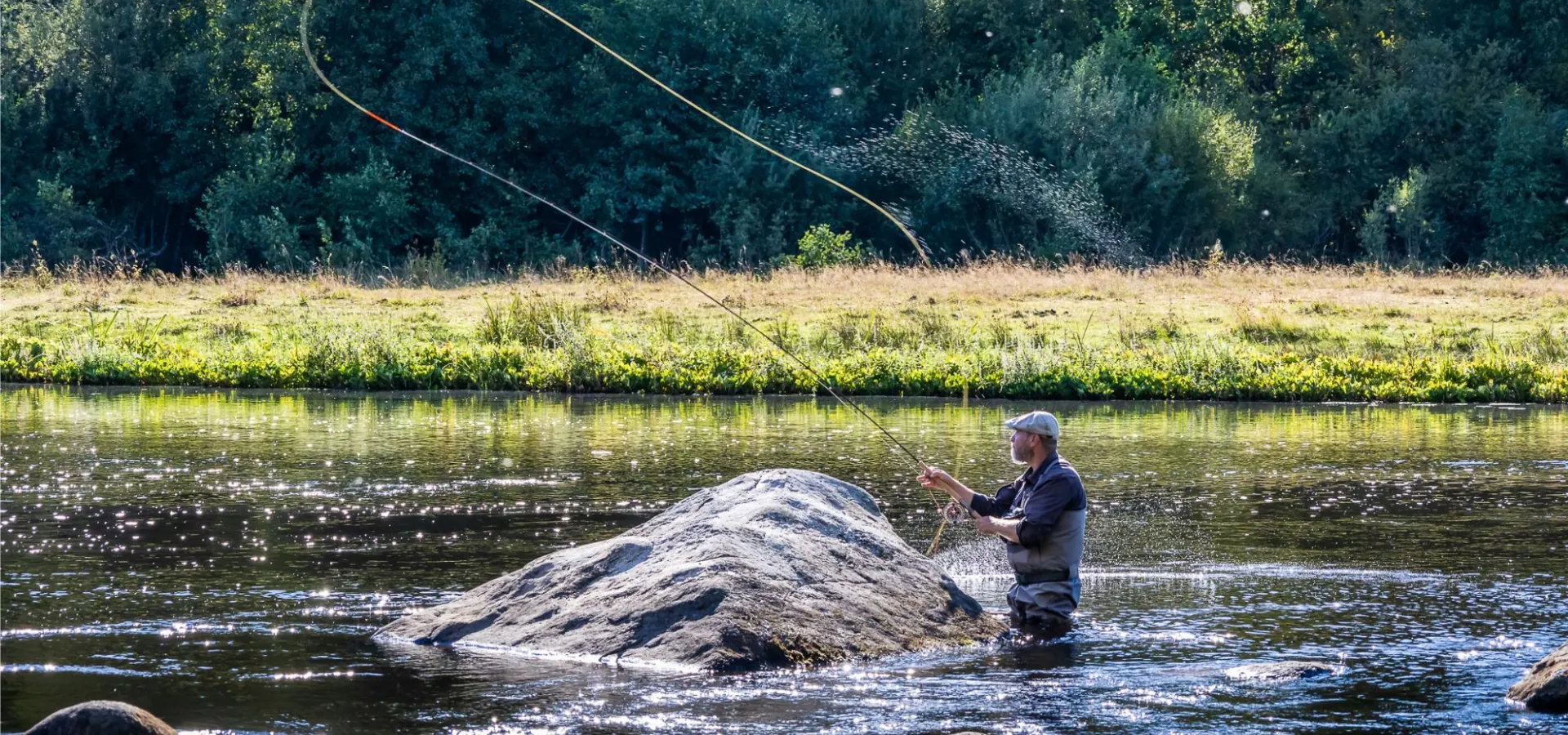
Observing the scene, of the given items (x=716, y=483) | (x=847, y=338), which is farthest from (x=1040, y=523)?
(x=847, y=338)

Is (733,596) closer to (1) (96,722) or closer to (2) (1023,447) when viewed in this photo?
(2) (1023,447)

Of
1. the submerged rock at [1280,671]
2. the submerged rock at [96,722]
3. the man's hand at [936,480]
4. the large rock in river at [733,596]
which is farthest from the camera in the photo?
the man's hand at [936,480]

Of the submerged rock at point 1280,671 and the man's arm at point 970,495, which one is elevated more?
the man's arm at point 970,495

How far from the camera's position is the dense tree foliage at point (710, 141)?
46.9m

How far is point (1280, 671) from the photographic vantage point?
8.58m

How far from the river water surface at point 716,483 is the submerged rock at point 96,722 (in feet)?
3.49

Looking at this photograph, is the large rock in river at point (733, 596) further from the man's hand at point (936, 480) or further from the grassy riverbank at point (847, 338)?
the grassy riverbank at point (847, 338)

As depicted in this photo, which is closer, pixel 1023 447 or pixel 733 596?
pixel 733 596

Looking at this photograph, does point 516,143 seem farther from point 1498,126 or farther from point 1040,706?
point 1040,706

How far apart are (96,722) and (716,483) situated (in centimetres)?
860

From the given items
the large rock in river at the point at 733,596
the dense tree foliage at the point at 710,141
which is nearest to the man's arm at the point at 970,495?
the large rock in river at the point at 733,596

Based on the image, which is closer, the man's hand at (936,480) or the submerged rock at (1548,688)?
the submerged rock at (1548,688)

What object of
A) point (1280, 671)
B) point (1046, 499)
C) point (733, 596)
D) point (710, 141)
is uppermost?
point (710, 141)

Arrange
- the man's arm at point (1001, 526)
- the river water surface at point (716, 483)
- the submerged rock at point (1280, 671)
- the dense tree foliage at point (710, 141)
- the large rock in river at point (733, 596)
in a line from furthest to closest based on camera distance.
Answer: the dense tree foliage at point (710, 141), the man's arm at point (1001, 526), the large rock in river at point (733, 596), the submerged rock at point (1280, 671), the river water surface at point (716, 483)
